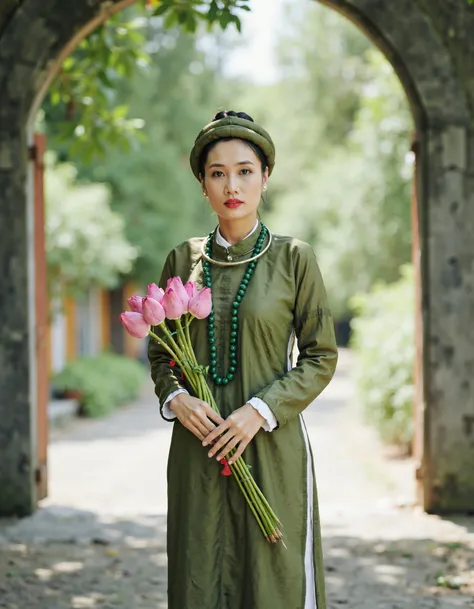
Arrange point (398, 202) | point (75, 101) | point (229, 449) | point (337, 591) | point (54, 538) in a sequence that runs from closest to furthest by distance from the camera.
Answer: point (229, 449), point (337, 591), point (54, 538), point (75, 101), point (398, 202)

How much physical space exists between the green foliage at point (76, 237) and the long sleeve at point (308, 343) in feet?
34.4

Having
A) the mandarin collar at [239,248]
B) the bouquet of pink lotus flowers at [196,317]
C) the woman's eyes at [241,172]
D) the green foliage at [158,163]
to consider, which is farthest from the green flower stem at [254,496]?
the green foliage at [158,163]

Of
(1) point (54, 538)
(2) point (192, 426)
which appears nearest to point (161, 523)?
(1) point (54, 538)

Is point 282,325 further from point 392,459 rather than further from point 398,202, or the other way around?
point 398,202

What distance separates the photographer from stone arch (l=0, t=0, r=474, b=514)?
5.56m

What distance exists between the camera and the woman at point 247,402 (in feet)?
9.28

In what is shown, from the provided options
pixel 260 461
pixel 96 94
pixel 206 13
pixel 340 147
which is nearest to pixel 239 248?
pixel 260 461

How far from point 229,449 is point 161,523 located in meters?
3.26

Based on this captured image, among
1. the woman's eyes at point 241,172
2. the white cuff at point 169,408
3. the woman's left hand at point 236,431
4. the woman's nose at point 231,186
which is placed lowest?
the woman's left hand at point 236,431

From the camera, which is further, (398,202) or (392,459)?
(398,202)

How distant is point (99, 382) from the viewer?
51.2 feet

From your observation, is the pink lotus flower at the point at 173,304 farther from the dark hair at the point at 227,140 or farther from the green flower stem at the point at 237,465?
the dark hair at the point at 227,140

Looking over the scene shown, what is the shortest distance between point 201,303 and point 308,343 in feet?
1.34

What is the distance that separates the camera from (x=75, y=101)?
7.34 metres
